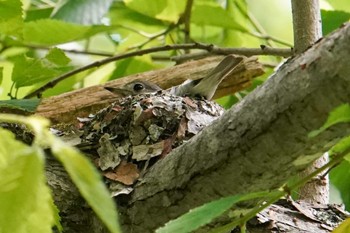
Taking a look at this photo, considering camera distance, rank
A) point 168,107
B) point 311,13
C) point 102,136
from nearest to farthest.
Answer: point 311,13, point 102,136, point 168,107

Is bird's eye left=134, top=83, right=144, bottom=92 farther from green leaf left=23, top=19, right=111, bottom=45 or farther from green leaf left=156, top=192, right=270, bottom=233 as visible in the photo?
green leaf left=156, top=192, right=270, bottom=233

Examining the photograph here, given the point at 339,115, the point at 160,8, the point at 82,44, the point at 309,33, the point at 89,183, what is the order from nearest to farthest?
1. the point at 89,183
2. the point at 339,115
3. the point at 309,33
4. the point at 160,8
5. the point at 82,44

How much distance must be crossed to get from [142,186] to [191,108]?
1.00m

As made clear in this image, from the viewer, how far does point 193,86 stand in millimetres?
2947

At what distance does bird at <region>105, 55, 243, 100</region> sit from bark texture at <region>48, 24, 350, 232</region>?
1113 mm

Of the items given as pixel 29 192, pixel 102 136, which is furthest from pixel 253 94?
pixel 102 136

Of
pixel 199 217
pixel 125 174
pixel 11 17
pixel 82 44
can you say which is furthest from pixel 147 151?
pixel 82 44

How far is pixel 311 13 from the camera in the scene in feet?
6.68

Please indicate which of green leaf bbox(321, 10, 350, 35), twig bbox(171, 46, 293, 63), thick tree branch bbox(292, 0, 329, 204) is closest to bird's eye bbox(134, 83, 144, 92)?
twig bbox(171, 46, 293, 63)

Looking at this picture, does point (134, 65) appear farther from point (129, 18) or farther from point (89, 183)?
point (89, 183)

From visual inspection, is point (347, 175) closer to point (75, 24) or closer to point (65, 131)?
point (65, 131)

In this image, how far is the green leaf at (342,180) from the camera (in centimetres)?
234

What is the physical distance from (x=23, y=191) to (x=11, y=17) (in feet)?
3.37

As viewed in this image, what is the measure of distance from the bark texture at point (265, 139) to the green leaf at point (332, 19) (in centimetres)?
122
